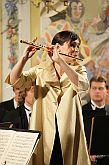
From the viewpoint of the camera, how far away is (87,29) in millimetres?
2445

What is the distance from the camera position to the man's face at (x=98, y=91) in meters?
Answer: 2.36

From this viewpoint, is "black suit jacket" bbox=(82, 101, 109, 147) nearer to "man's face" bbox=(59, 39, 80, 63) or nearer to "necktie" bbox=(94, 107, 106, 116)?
"necktie" bbox=(94, 107, 106, 116)

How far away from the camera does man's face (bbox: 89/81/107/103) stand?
7.75 ft

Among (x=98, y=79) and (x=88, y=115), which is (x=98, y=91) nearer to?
(x=98, y=79)

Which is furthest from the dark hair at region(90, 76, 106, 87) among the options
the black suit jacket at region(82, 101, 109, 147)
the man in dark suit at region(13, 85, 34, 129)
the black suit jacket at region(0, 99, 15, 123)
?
the black suit jacket at region(0, 99, 15, 123)

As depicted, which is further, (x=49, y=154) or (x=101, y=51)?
(x=101, y=51)

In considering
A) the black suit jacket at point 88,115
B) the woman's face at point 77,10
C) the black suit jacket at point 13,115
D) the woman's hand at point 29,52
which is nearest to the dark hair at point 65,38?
the woman's hand at point 29,52

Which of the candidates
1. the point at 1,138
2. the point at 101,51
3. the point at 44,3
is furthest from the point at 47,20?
the point at 1,138

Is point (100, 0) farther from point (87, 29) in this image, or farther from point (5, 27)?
point (5, 27)

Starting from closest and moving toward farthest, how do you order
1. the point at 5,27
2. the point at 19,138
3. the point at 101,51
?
the point at 19,138
the point at 101,51
the point at 5,27

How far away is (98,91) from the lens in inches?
93.4

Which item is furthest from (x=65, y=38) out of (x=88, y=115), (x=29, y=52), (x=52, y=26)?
(x=52, y=26)

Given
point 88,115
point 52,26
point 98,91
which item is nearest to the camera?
point 88,115

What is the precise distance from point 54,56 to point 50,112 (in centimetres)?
27
